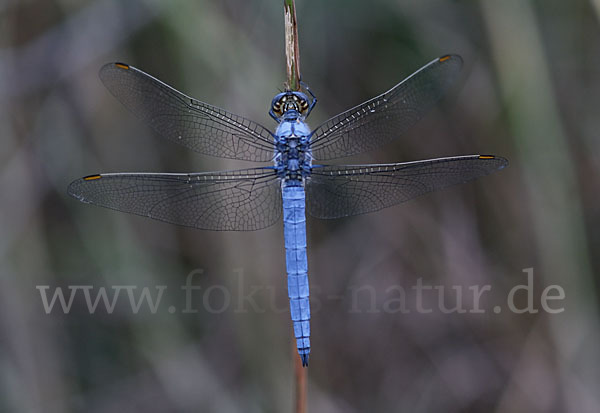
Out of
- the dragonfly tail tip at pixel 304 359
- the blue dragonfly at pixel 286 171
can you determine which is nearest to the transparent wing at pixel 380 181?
the blue dragonfly at pixel 286 171

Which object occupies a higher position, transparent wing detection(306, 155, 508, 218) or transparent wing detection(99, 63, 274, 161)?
transparent wing detection(99, 63, 274, 161)

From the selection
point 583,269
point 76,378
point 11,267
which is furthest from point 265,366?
point 583,269

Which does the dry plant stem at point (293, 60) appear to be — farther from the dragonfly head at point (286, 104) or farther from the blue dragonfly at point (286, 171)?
the dragonfly head at point (286, 104)

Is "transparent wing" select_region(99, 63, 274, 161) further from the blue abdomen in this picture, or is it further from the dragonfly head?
the blue abdomen

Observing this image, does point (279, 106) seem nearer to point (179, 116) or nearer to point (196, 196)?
point (179, 116)

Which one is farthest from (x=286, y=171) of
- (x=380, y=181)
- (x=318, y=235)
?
(x=318, y=235)

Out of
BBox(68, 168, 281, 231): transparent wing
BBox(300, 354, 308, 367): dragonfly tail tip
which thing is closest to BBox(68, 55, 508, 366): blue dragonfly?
BBox(68, 168, 281, 231): transparent wing

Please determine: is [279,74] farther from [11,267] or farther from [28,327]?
[28,327]
